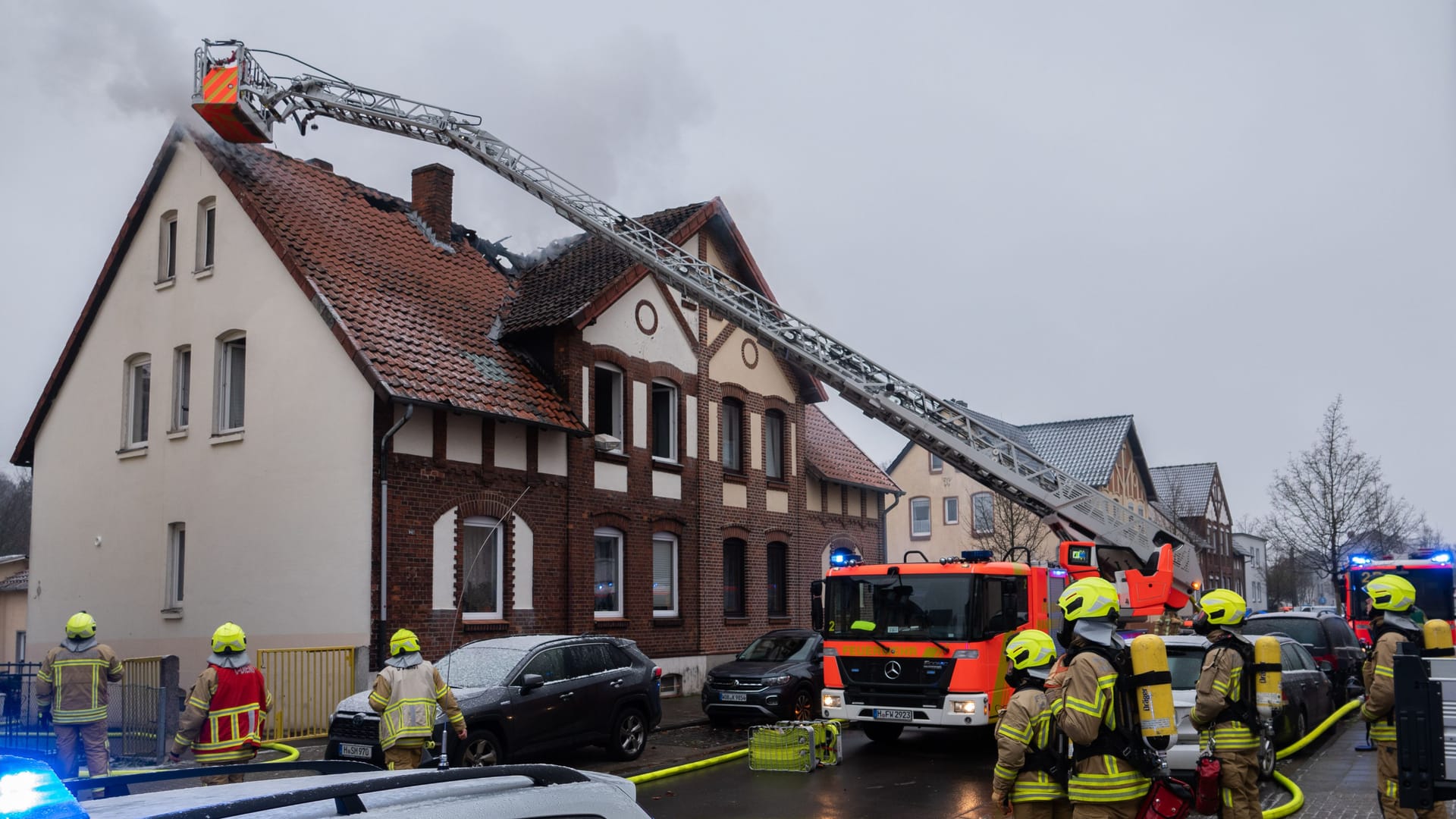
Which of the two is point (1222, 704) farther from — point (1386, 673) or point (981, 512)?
point (981, 512)

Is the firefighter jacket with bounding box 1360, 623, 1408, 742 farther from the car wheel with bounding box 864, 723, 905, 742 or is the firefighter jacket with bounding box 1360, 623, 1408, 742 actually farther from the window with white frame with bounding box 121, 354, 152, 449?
the window with white frame with bounding box 121, 354, 152, 449

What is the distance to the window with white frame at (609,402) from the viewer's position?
21.4 m

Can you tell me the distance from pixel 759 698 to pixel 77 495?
12.5 meters

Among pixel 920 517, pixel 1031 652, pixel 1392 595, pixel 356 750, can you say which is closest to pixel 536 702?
pixel 356 750

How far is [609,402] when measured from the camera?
71.1ft

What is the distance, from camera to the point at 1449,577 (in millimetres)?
22359

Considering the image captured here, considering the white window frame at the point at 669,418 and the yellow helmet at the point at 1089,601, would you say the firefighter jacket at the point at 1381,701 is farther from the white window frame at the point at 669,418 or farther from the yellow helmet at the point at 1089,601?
the white window frame at the point at 669,418

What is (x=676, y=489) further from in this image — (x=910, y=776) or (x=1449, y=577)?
(x=1449, y=577)

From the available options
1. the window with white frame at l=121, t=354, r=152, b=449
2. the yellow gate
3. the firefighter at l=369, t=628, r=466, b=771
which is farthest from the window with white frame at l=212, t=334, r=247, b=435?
the firefighter at l=369, t=628, r=466, b=771

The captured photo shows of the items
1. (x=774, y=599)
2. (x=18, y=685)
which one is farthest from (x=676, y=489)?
(x=18, y=685)

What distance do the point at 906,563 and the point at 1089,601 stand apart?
8465 mm

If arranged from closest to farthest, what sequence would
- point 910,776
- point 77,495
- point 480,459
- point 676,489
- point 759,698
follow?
point 910,776 < point 759,698 < point 480,459 < point 77,495 < point 676,489

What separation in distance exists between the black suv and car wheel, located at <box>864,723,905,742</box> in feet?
8.78

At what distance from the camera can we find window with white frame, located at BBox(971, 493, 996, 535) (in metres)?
46.4
